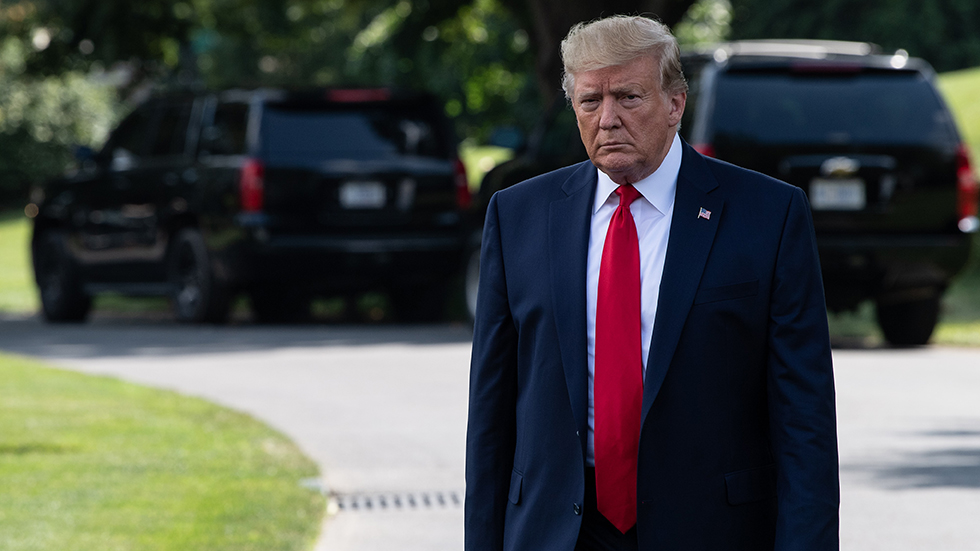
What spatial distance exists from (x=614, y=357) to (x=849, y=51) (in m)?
9.21

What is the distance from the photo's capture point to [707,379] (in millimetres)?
2891

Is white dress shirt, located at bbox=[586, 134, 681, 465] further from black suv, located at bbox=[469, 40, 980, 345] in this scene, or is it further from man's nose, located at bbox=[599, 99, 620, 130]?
black suv, located at bbox=[469, 40, 980, 345]

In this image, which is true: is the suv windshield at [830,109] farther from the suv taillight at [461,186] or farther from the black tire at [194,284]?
the black tire at [194,284]

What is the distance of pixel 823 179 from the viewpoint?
10422mm

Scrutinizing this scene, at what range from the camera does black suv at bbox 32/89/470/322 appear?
13.0 m

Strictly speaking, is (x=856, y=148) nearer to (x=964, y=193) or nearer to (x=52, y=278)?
(x=964, y=193)

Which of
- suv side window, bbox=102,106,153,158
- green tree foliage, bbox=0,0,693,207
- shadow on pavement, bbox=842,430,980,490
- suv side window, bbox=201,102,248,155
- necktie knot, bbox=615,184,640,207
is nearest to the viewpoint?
necktie knot, bbox=615,184,640,207

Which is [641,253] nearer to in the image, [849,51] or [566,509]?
[566,509]


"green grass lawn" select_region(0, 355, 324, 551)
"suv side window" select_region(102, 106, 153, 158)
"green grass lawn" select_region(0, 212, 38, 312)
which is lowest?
"green grass lawn" select_region(0, 212, 38, 312)

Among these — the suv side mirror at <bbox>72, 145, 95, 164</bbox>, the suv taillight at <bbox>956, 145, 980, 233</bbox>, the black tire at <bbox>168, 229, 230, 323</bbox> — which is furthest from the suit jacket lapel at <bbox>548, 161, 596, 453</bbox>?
the suv side mirror at <bbox>72, 145, 95, 164</bbox>

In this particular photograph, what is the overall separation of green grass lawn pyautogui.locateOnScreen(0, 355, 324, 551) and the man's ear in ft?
9.63

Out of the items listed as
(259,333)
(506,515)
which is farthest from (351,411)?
(506,515)

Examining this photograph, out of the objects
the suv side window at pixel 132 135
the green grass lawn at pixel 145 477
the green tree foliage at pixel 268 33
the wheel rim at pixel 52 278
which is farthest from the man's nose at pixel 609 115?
the wheel rim at pixel 52 278

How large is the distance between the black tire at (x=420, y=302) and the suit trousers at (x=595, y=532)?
11.4 metres
